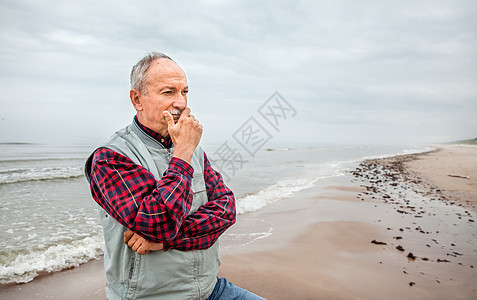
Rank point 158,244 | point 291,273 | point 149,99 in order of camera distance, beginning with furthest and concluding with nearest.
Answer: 1. point 291,273
2. point 149,99
3. point 158,244

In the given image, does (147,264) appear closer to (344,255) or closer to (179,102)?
(179,102)

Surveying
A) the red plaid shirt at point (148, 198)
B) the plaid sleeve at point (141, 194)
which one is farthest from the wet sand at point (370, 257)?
the plaid sleeve at point (141, 194)

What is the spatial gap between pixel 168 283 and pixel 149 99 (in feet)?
3.78

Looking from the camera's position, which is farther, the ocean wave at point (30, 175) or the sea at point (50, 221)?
the ocean wave at point (30, 175)

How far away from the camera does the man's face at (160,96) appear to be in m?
1.79

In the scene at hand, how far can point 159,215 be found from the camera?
1.43 meters

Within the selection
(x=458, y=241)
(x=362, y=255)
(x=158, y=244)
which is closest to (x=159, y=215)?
(x=158, y=244)

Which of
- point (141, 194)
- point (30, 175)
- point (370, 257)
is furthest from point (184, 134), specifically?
point (30, 175)

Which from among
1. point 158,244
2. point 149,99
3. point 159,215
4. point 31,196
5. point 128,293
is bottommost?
point 31,196

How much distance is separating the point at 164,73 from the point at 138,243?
1065 millimetres

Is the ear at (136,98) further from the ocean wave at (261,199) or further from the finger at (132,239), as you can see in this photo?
the ocean wave at (261,199)

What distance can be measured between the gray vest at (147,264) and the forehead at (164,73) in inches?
13.5

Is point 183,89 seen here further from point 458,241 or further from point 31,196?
point 31,196

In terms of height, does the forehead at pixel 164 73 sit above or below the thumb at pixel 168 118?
above
